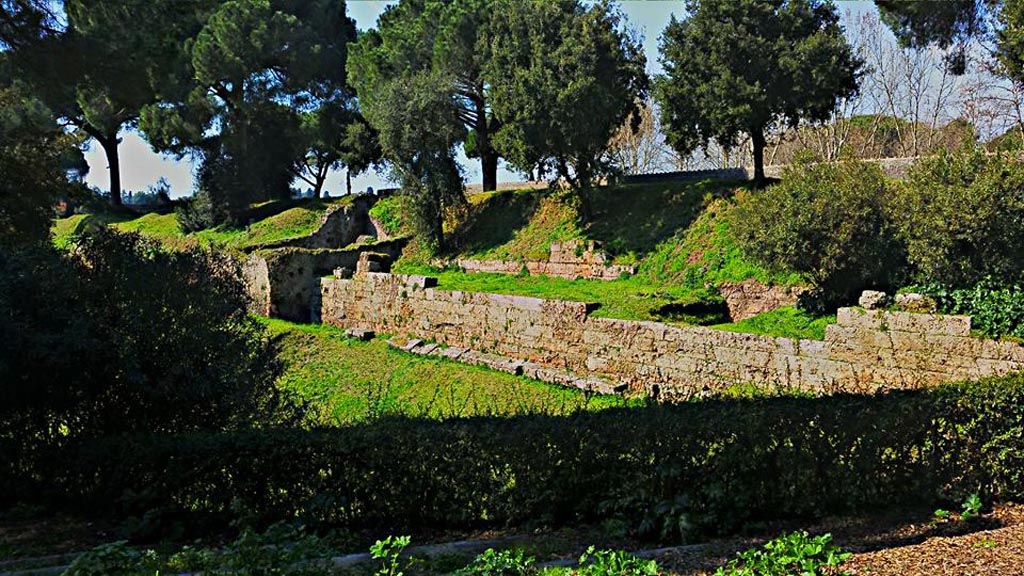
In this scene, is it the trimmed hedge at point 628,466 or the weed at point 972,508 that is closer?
the weed at point 972,508

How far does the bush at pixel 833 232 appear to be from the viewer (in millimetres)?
13352

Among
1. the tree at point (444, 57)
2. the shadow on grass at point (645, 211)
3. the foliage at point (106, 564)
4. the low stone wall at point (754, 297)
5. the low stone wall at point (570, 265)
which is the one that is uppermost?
the tree at point (444, 57)

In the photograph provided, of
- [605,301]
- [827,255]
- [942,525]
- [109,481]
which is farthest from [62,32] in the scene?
[827,255]

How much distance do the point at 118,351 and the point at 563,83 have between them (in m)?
16.6

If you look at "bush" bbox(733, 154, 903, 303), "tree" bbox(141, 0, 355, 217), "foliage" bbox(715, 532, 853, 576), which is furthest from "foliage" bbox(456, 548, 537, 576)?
"tree" bbox(141, 0, 355, 217)

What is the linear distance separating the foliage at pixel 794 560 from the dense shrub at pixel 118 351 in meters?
6.32

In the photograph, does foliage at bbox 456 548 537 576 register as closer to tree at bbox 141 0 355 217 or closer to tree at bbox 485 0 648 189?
tree at bbox 485 0 648 189

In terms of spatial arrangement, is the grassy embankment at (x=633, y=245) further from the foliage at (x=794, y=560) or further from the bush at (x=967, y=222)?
the foliage at (x=794, y=560)

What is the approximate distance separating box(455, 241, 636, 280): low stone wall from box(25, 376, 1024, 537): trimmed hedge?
14686mm

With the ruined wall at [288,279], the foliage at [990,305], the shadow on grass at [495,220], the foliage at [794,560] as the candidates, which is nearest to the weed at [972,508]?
the foliage at [794,560]

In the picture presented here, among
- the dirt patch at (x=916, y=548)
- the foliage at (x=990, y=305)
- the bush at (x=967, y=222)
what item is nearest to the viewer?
the dirt patch at (x=916, y=548)

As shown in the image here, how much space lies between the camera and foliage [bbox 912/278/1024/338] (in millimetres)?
10961

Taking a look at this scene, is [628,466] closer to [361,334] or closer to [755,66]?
[361,334]

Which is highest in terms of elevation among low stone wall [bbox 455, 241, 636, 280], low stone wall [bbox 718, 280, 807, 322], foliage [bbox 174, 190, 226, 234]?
foliage [bbox 174, 190, 226, 234]
